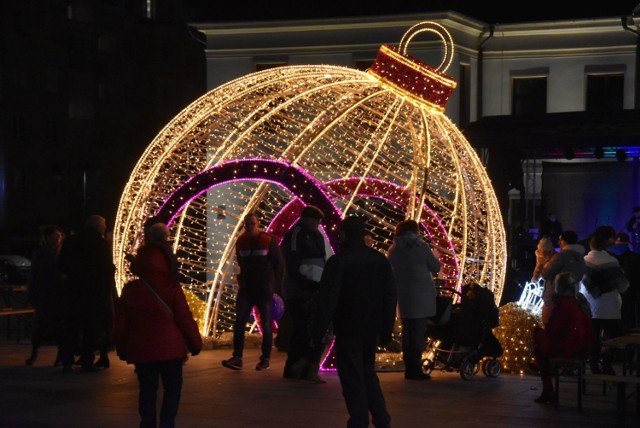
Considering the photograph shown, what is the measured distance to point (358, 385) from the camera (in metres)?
9.02

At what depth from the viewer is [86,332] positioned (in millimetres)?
13680

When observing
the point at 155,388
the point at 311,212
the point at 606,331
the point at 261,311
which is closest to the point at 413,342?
the point at 311,212

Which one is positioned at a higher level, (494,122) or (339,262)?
(494,122)

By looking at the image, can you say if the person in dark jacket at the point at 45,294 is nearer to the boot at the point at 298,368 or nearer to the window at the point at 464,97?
the boot at the point at 298,368

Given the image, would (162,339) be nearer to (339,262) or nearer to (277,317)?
(339,262)

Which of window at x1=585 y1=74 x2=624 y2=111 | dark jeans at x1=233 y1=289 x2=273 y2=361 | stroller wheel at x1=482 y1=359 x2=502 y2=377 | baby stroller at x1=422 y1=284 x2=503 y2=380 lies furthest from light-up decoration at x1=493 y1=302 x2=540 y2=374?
window at x1=585 y1=74 x2=624 y2=111

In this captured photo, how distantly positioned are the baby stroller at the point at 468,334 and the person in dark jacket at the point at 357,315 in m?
4.12

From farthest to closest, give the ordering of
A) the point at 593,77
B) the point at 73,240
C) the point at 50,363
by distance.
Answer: the point at 593,77 → the point at 50,363 → the point at 73,240

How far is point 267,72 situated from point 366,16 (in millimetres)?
20666

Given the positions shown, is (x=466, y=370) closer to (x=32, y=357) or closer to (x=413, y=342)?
(x=413, y=342)

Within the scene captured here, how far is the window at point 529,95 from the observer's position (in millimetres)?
35906

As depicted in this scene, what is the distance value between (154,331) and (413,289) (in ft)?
15.2

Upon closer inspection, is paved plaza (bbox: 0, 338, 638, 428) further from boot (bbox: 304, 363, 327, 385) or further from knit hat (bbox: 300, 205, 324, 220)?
knit hat (bbox: 300, 205, 324, 220)

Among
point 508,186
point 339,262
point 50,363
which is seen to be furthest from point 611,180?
point 339,262
